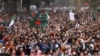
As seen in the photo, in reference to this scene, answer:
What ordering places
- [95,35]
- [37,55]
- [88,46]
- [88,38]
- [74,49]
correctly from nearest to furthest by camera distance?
[37,55]
[74,49]
[88,46]
[88,38]
[95,35]

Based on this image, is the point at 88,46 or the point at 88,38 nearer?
the point at 88,46

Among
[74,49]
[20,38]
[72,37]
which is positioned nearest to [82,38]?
[72,37]

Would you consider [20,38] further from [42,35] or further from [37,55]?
[37,55]

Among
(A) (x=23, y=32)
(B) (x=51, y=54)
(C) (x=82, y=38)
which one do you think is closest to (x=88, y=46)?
(C) (x=82, y=38)

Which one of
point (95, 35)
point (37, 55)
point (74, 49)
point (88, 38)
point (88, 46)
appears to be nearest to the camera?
point (37, 55)

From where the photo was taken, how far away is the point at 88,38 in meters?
17.3

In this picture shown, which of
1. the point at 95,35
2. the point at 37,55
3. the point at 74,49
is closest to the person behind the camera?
the point at 37,55

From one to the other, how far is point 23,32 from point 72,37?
2916 mm

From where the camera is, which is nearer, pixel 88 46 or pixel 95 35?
pixel 88 46

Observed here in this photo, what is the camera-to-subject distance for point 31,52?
1461 centimetres

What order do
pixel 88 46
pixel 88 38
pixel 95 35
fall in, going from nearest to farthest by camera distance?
pixel 88 46 → pixel 88 38 → pixel 95 35

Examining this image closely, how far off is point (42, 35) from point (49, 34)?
0.54m

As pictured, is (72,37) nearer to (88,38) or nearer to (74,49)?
(88,38)

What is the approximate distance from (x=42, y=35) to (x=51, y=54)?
3291 mm
